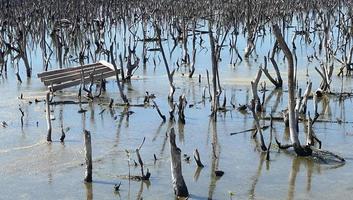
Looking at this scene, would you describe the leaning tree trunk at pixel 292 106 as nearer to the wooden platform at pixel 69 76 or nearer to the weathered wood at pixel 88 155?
the weathered wood at pixel 88 155

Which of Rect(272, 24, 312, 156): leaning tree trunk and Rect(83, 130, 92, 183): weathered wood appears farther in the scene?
Rect(272, 24, 312, 156): leaning tree trunk

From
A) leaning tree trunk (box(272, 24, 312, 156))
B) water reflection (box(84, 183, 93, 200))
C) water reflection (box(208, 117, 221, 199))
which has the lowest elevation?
water reflection (box(84, 183, 93, 200))

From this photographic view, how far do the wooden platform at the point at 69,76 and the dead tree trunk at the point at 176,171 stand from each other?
4.27m

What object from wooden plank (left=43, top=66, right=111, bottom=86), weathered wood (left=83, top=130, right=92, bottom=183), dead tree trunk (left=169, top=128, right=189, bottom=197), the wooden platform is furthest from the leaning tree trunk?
wooden plank (left=43, top=66, right=111, bottom=86)

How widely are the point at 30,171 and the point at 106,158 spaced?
2.15 ft

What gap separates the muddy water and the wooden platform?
144 millimetres

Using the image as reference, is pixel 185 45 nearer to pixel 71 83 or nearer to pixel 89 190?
pixel 71 83

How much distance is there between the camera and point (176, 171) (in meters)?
4.16

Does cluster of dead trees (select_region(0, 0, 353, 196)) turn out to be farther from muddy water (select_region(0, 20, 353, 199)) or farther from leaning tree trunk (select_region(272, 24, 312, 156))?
muddy water (select_region(0, 20, 353, 199))

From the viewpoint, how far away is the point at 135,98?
8148 mm

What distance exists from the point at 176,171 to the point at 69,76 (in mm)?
4989

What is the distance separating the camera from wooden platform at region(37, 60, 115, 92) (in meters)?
8.57

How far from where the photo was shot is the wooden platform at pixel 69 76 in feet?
28.1

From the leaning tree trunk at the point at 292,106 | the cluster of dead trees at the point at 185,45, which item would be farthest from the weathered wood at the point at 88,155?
the leaning tree trunk at the point at 292,106
